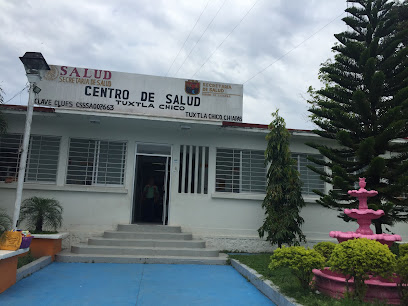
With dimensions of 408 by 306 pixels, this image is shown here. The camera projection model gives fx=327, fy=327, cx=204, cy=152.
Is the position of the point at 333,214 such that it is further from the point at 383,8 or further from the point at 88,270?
the point at 88,270

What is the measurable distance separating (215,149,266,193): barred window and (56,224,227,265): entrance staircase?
179cm

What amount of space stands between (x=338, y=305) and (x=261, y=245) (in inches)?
197

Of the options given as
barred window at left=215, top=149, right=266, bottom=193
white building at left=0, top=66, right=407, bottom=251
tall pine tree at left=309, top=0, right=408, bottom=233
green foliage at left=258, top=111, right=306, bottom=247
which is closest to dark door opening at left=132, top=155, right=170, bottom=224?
white building at left=0, top=66, right=407, bottom=251

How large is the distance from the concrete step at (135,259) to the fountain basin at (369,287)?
9.57 ft

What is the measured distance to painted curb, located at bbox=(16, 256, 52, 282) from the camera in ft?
17.3

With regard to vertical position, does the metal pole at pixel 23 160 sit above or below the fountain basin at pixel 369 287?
above

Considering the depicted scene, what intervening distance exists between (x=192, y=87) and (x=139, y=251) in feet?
13.9

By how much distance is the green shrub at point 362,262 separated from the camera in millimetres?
3689

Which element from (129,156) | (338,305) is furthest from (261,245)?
(338,305)

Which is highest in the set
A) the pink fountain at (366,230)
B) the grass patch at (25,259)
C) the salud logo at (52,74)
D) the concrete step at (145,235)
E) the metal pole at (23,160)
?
the salud logo at (52,74)

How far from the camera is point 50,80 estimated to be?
8109mm

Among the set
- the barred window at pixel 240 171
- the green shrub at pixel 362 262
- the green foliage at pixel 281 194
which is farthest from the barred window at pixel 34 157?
the green shrub at pixel 362 262

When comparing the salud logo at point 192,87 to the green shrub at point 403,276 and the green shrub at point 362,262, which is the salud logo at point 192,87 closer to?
the green shrub at point 362,262

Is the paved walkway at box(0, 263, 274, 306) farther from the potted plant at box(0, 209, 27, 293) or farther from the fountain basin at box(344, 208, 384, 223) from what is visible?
the fountain basin at box(344, 208, 384, 223)
